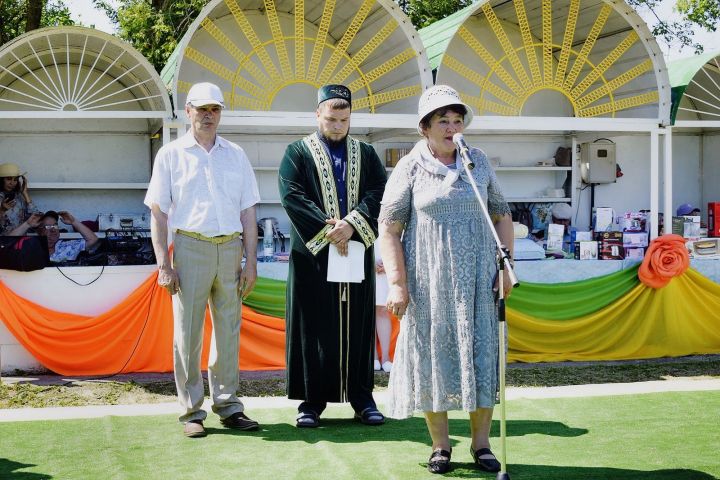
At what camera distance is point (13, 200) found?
7.97m

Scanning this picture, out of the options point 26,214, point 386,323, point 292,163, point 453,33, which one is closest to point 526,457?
point 292,163

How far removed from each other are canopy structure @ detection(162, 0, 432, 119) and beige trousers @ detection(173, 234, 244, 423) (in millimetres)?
2752

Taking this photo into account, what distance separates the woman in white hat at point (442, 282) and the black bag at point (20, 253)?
12.5ft

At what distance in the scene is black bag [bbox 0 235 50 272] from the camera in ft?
22.3

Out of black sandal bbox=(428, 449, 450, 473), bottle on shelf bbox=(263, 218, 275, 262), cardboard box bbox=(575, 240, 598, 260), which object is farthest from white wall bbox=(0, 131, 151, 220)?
black sandal bbox=(428, 449, 450, 473)

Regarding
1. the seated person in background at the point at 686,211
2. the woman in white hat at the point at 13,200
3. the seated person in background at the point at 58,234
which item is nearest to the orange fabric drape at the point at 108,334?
the seated person in background at the point at 58,234

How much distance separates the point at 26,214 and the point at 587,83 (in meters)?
5.22

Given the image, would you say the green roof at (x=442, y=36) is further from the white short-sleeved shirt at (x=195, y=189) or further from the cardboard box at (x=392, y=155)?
the white short-sleeved shirt at (x=195, y=189)

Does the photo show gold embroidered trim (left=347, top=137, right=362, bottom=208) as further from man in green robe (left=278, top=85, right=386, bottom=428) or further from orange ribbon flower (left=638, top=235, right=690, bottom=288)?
orange ribbon flower (left=638, top=235, right=690, bottom=288)

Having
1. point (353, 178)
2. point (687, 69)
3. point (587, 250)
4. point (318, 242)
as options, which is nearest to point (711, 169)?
point (687, 69)

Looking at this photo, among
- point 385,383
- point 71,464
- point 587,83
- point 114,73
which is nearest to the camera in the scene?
point 71,464

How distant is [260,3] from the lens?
8586 mm

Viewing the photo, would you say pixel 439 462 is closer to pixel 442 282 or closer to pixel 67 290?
pixel 442 282

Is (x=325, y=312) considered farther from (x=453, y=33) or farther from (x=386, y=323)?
(x=453, y=33)
